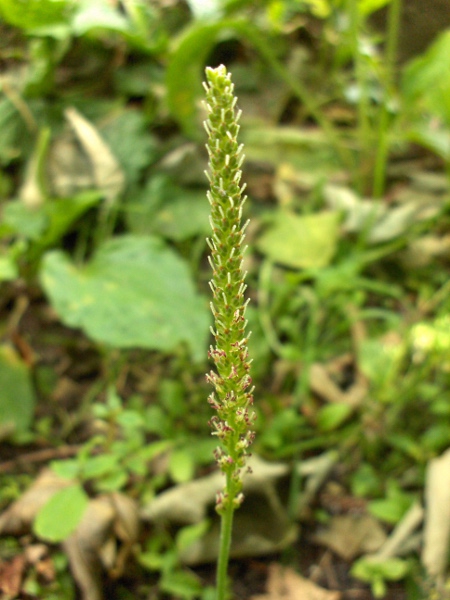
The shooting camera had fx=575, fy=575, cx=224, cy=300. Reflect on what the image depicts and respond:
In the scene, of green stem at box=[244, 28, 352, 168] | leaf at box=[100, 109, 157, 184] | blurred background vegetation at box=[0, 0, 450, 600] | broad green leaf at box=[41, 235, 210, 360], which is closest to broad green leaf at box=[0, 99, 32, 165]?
blurred background vegetation at box=[0, 0, 450, 600]

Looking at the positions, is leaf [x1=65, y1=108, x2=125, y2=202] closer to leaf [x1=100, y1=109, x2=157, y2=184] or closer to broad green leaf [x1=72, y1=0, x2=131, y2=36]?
leaf [x1=100, y1=109, x2=157, y2=184]

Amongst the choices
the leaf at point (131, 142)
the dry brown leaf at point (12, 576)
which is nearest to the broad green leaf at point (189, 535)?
the dry brown leaf at point (12, 576)

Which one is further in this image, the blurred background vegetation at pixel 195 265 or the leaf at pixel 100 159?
the leaf at pixel 100 159

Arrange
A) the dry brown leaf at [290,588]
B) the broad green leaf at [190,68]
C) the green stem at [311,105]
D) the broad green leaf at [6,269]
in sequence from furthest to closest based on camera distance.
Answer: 1. the green stem at [311,105]
2. the broad green leaf at [190,68]
3. the broad green leaf at [6,269]
4. the dry brown leaf at [290,588]

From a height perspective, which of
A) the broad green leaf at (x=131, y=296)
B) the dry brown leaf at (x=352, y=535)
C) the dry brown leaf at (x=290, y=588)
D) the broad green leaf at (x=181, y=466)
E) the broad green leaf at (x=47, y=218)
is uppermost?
the broad green leaf at (x=47, y=218)

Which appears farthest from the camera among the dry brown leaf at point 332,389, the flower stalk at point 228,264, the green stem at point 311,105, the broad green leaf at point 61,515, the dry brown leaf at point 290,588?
the green stem at point 311,105

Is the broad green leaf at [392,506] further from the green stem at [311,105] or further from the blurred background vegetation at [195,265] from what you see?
the green stem at [311,105]

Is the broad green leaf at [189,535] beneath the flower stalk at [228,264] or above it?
beneath
